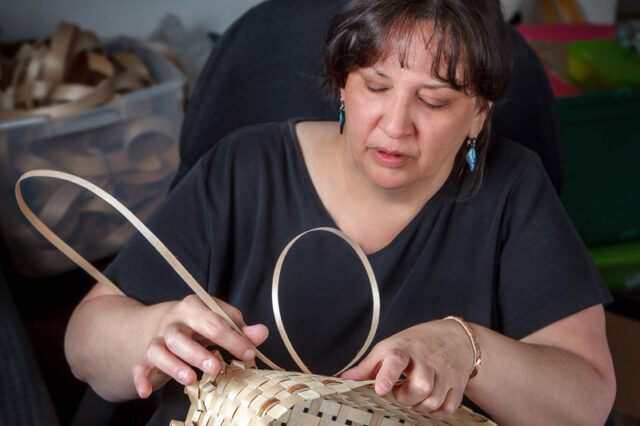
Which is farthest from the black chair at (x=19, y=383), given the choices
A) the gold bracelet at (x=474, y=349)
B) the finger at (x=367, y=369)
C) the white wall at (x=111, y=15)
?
the white wall at (x=111, y=15)

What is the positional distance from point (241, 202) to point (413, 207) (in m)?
0.27

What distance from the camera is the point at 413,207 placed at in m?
1.01

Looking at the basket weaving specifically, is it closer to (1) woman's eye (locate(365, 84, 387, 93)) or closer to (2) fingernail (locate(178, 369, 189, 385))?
(2) fingernail (locate(178, 369, 189, 385))

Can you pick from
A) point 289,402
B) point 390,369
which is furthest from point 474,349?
point 289,402

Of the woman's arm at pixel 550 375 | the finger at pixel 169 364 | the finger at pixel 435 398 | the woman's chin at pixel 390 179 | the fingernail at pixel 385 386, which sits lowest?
the woman's arm at pixel 550 375

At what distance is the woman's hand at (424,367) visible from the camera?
644 mm

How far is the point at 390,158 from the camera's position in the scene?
88cm

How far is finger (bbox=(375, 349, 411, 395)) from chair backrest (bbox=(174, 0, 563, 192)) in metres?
0.56

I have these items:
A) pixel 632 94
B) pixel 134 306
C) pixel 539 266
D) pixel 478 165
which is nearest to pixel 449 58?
pixel 478 165

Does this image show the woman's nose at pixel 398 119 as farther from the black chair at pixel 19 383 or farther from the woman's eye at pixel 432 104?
the black chair at pixel 19 383

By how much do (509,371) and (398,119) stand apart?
35 cm

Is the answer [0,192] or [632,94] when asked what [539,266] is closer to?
[632,94]

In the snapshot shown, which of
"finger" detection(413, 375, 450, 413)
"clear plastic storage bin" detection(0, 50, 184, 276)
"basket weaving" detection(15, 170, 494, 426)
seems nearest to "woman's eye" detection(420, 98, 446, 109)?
"basket weaving" detection(15, 170, 494, 426)

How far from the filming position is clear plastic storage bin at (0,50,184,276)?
1.74m
